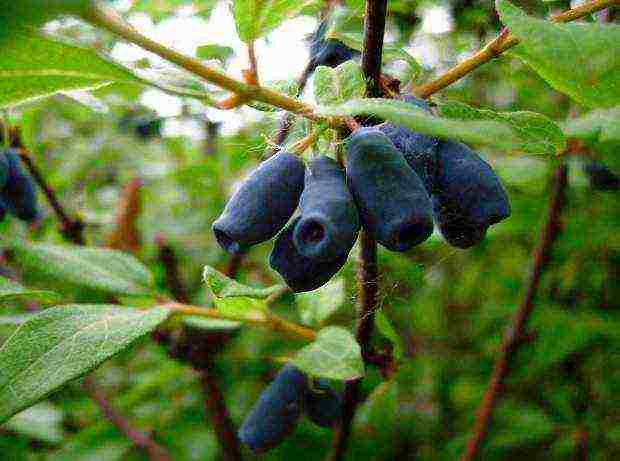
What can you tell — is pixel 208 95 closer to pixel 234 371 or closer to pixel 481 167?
pixel 481 167

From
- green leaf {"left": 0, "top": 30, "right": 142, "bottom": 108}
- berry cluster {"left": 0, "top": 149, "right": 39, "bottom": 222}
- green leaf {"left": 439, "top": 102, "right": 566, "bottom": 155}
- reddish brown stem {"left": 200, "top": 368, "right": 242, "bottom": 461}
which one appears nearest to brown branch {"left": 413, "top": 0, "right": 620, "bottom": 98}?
green leaf {"left": 439, "top": 102, "right": 566, "bottom": 155}

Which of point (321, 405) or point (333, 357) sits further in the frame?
point (321, 405)

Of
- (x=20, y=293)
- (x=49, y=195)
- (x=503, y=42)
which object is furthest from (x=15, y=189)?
(x=503, y=42)

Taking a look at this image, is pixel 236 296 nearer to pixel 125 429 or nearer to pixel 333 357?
pixel 333 357

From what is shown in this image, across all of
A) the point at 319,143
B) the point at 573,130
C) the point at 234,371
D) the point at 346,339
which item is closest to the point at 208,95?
the point at 319,143

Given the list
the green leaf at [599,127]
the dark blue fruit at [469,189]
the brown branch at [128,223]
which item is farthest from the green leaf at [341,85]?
the brown branch at [128,223]

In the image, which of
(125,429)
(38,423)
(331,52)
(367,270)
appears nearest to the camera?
(367,270)

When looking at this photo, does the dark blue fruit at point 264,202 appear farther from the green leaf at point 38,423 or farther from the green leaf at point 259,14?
the green leaf at point 38,423
